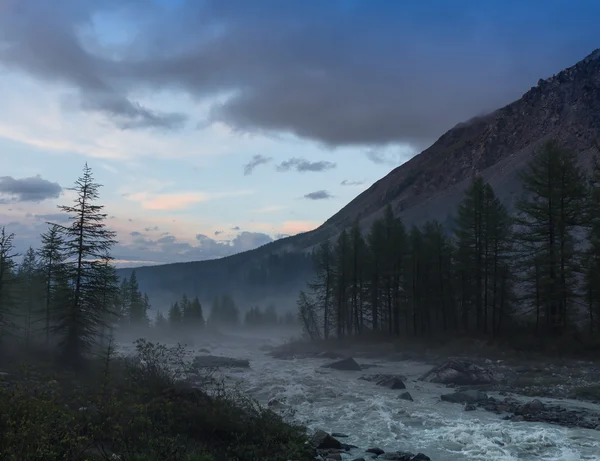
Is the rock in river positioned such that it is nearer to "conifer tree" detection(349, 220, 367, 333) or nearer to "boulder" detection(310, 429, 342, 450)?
"boulder" detection(310, 429, 342, 450)

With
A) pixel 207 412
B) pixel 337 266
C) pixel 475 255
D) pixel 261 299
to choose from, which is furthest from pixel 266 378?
pixel 261 299

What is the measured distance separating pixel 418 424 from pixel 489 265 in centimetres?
2882

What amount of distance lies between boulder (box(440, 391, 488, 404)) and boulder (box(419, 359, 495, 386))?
166 inches

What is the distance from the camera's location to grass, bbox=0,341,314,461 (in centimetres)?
806

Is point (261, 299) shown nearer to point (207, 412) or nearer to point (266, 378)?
point (266, 378)

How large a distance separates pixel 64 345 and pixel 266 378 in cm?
1336

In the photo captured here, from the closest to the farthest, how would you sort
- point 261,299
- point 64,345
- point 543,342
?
1. point 64,345
2. point 543,342
3. point 261,299

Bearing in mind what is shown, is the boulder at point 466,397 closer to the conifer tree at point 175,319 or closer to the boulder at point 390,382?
the boulder at point 390,382

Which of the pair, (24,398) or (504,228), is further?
(504,228)

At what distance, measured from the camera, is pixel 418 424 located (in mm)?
17953

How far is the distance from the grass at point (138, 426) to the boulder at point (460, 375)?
1565 centimetres

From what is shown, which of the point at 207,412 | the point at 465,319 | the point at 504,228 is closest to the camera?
the point at 207,412

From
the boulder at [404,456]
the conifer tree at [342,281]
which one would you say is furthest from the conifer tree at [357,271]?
the boulder at [404,456]

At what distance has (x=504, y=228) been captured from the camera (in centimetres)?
4250
